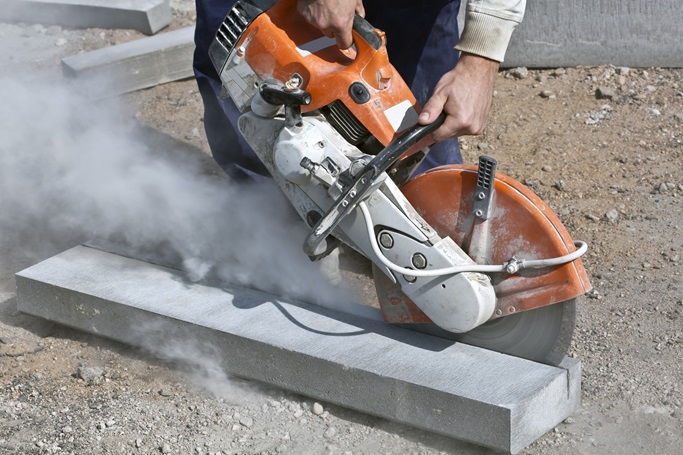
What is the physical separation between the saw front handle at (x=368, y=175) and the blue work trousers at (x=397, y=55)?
978 mm

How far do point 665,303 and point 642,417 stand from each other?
0.71m

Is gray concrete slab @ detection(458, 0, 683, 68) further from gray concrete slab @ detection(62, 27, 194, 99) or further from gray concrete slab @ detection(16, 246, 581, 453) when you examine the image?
gray concrete slab @ detection(16, 246, 581, 453)

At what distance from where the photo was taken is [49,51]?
20.5 ft

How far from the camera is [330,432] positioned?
2.98 meters

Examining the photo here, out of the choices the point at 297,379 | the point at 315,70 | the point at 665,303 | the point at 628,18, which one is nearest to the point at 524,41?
the point at 628,18

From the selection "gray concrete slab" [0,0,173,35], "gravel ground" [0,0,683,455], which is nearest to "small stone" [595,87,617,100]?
"gravel ground" [0,0,683,455]

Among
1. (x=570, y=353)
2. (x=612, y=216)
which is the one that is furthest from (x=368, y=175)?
(x=612, y=216)

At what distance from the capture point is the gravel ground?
2.95m

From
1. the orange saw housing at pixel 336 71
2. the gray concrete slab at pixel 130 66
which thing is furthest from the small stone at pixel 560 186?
the gray concrete slab at pixel 130 66

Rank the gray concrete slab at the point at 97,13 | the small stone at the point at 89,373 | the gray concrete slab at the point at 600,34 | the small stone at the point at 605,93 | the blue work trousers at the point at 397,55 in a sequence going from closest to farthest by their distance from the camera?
the small stone at the point at 89,373 < the blue work trousers at the point at 397,55 < the small stone at the point at 605,93 < the gray concrete slab at the point at 600,34 < the gray concrete slab at the point at 97,13

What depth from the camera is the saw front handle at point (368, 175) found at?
2.83 meters

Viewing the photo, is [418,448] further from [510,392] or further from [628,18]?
[628,18]

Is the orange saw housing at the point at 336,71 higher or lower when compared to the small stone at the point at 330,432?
higher

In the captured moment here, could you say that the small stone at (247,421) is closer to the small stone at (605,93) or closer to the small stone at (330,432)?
the small stone at (330,432)
